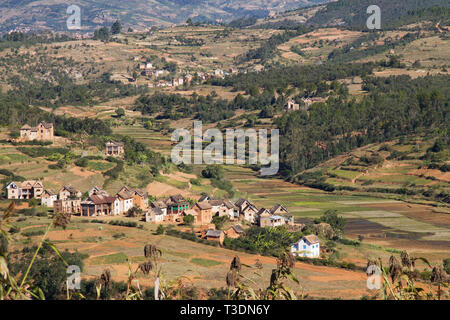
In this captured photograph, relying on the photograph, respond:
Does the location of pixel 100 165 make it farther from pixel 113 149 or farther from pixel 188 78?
pixel 188 78

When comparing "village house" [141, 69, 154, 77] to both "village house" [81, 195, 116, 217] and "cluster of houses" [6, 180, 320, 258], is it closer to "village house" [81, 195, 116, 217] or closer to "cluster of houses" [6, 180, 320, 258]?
"cluster of houses" [6, 180, 320, 258]

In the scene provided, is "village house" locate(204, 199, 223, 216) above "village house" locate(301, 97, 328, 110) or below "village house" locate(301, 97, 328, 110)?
below

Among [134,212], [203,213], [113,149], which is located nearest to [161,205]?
[134,212]

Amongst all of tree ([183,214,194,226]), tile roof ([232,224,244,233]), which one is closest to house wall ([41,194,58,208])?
tree ([183,214,194,226])
